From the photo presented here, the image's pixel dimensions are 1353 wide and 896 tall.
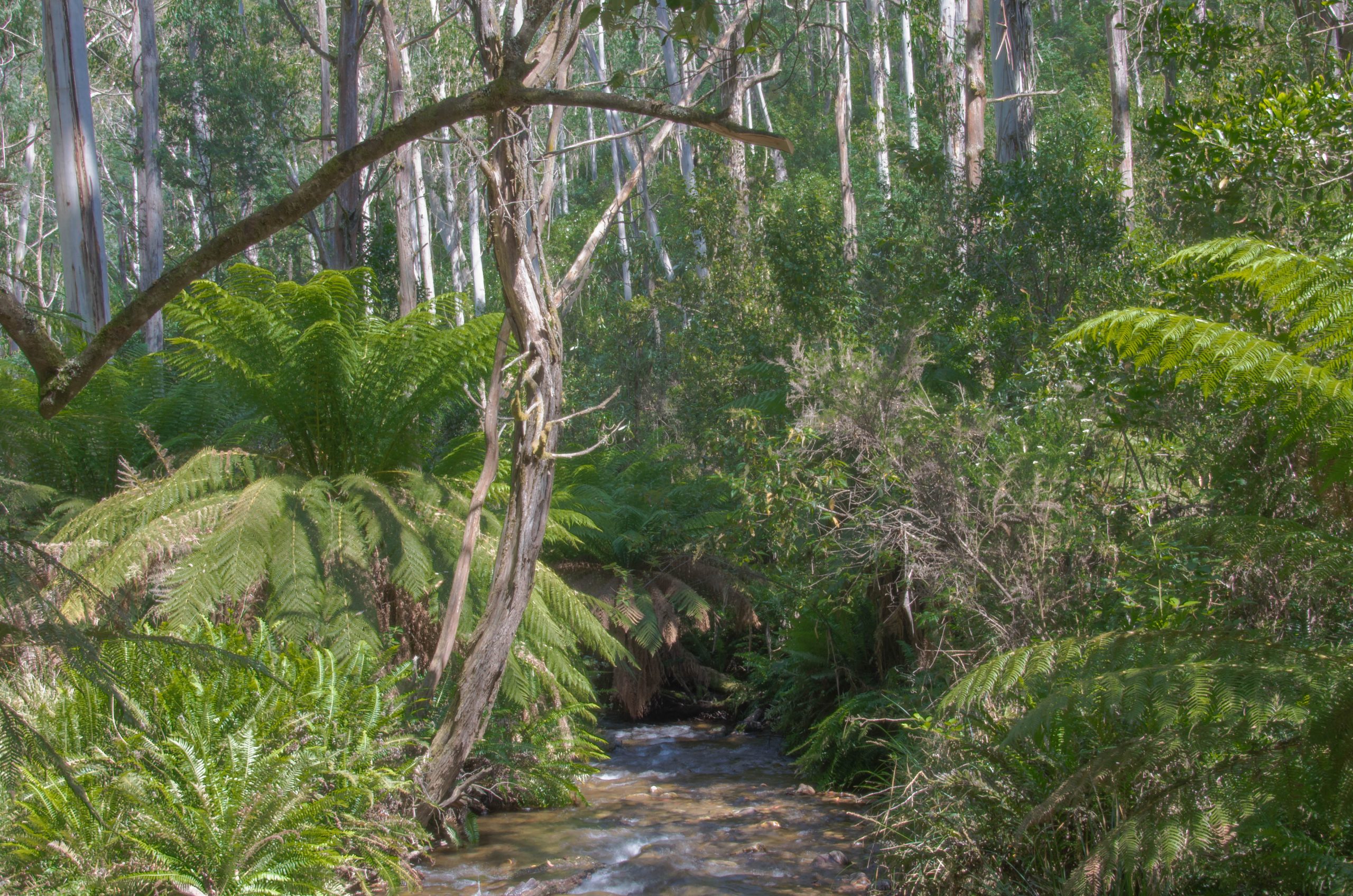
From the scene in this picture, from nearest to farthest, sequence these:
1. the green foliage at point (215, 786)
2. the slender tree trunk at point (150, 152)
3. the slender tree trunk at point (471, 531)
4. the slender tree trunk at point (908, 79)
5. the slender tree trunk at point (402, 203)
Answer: the green foliage at point (215, 786) → the slender tree trunk at point (471, 531) → the slender tree trunk at point (402, 203) → the slender tree trunk at point (150, 152) → the slender tree trunk at point (908, 79)

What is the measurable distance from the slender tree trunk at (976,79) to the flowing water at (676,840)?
6.01 metres

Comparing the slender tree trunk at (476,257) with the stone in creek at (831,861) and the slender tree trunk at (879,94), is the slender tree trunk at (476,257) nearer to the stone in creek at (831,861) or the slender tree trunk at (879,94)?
the slender tree trunk at (879,94)

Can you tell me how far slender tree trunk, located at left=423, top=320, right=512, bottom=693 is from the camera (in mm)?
3967

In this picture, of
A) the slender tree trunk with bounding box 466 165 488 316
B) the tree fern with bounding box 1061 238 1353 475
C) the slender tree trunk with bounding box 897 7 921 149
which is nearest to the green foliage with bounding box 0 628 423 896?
the tree fern with bounding box 1061 238 1353 475

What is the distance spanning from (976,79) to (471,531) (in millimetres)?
7185

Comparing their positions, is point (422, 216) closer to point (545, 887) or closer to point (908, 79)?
point (908, 79)

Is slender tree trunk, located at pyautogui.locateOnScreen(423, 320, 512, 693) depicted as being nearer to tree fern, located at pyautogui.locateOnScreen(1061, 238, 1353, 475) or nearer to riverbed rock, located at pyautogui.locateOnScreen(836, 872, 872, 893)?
riverbed rock, located at pyautogui.locateOnScreen(836, 872, 872, 893)

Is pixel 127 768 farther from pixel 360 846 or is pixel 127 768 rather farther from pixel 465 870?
pixel 465 870

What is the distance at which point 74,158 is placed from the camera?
5961 mm

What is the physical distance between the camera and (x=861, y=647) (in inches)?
217

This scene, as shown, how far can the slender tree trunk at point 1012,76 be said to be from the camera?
831 centimetres

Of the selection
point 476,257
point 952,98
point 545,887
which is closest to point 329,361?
point 545,887

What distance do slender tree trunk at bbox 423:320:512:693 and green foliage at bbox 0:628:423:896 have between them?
389mm

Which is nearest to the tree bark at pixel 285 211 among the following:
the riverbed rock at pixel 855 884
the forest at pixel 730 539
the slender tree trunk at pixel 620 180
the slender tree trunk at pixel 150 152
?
the forest at pixel 730 539
